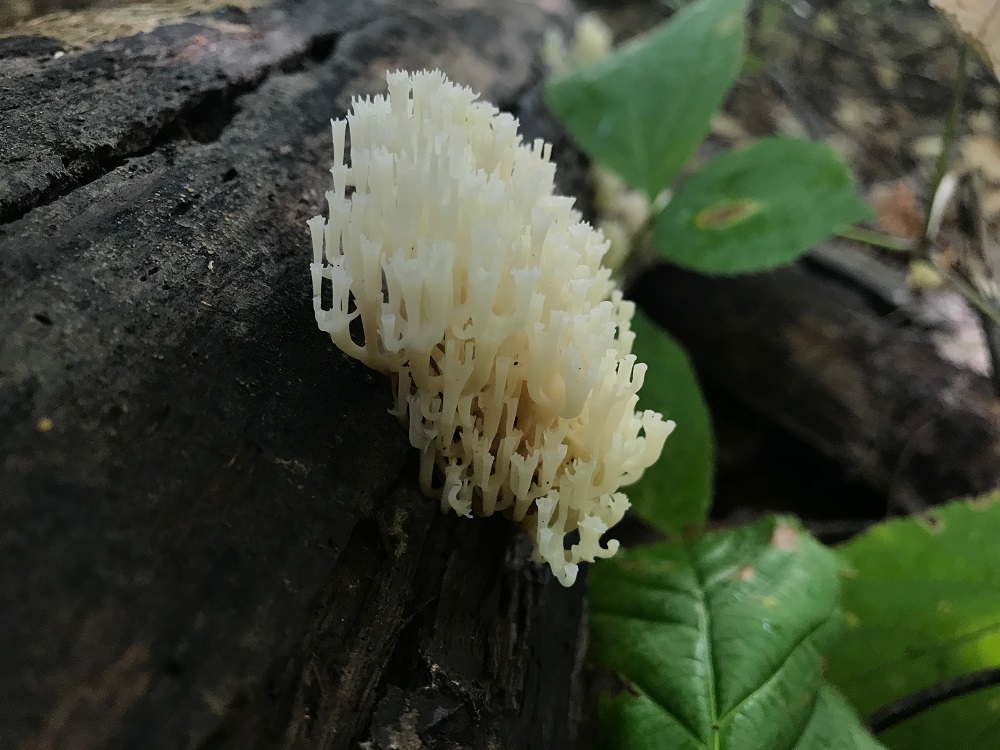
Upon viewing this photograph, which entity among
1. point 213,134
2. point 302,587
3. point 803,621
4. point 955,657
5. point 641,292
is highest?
point 213,134

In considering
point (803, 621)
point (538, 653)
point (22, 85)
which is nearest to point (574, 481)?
point (538, 653)

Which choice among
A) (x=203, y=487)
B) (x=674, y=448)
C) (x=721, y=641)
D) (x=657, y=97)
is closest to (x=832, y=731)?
(x=721, y=641)

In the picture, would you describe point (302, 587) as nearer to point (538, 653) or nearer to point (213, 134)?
point (538, 653)

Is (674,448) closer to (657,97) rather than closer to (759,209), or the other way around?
(759,209)

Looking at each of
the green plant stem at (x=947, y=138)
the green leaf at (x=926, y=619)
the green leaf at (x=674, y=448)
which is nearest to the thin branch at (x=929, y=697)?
the green leaf at (x=926, y=619)

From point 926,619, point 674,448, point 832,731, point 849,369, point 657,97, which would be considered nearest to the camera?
point 832,731

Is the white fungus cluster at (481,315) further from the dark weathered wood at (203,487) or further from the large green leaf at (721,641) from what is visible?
the large green leaf at (721,641)
